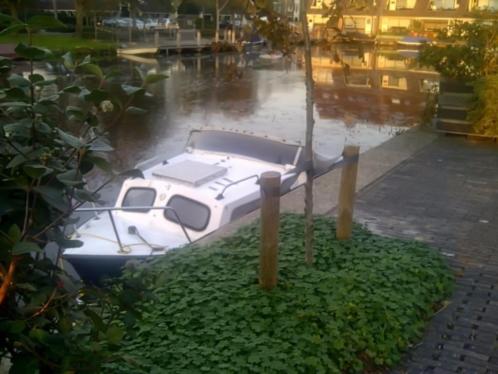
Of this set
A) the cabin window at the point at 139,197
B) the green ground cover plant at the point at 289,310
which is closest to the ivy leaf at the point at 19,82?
the green ground cover plant at the point at 289,310

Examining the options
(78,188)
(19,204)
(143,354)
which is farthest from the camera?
(143,354)

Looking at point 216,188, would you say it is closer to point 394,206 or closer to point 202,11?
point 394,206

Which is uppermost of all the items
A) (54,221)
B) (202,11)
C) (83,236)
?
(202,11)

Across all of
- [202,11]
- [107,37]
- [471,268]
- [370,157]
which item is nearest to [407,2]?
[202,11]

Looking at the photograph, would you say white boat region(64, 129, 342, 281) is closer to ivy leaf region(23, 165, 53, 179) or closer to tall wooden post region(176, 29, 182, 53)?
ivy leaf region(23, 165, 53, 179)

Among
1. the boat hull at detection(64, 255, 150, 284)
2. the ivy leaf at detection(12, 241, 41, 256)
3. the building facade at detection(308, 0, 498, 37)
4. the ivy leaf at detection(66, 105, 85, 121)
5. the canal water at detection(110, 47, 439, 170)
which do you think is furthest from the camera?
the building facade at detection(308, 0, 498, 37)

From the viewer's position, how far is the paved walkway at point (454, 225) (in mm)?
4527

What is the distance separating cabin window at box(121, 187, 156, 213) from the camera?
8.98 meters

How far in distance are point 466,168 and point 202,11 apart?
56.1m

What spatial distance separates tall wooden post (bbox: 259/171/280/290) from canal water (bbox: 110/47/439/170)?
21.4 ft

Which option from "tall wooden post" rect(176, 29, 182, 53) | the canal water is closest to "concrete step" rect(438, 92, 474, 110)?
the canal water

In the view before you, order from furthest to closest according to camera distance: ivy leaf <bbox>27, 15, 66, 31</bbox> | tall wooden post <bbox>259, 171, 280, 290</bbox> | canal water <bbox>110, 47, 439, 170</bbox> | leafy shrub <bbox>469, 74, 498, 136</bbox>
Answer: canal water <bbox>110, 47, 439, 170</bbox>, leafy shrub <bbox>469, 74, 498, 136</bbox>, tall wooden post <bbox>259, 171, 280, 290</bbox>, ivy leaf <bbox>27, 15, 66, 31</bbox>

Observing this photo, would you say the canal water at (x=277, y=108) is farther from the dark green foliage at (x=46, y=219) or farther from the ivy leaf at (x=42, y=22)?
the ivy leaf at (x=42, y=22)

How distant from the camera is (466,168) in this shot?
10711mm
